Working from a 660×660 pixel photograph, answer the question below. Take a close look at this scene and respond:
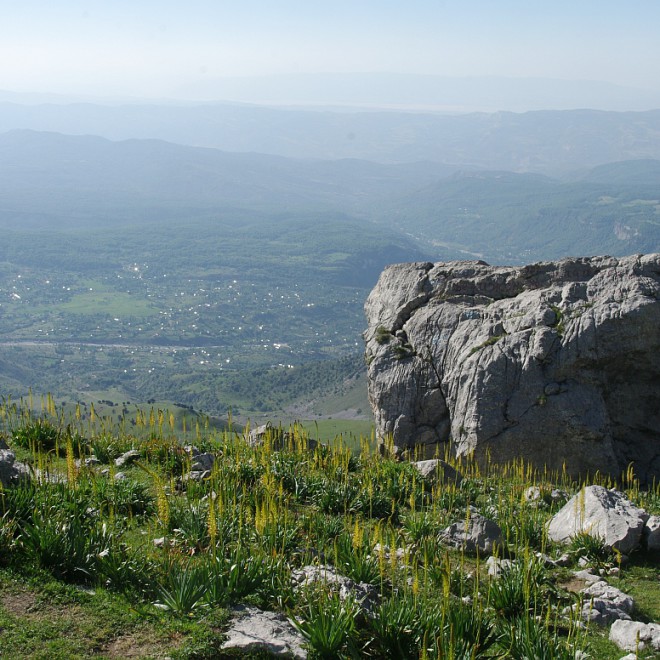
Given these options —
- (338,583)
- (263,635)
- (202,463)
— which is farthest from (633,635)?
(202,463)

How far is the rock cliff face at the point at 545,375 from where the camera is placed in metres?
25.2

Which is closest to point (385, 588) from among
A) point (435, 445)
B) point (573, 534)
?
point (573, 534)

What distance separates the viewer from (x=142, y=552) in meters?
11.0

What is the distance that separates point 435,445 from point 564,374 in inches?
202

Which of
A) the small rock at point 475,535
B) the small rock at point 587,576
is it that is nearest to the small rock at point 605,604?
the small rock at point 587,576

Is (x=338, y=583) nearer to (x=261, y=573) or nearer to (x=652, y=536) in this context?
(x=261, y=573)

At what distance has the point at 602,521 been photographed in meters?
14.2

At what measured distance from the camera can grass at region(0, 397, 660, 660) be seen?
355 inches

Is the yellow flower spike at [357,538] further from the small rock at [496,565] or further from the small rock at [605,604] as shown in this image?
the small rock at [605,604]

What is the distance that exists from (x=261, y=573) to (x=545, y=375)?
17.5 metres

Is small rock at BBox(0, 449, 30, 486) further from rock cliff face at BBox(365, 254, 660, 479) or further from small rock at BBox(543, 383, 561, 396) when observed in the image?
small rock at BBox(543, 383, 561, 396)

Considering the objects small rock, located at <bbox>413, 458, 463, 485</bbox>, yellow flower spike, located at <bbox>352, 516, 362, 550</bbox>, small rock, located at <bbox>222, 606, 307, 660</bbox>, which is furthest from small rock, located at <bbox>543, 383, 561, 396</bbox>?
small rock, located at <bbox>222, 606, 307, 660</bbox>

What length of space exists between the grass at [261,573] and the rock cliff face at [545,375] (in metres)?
9.94

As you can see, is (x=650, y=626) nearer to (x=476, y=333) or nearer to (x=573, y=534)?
(x=573, y=534)
